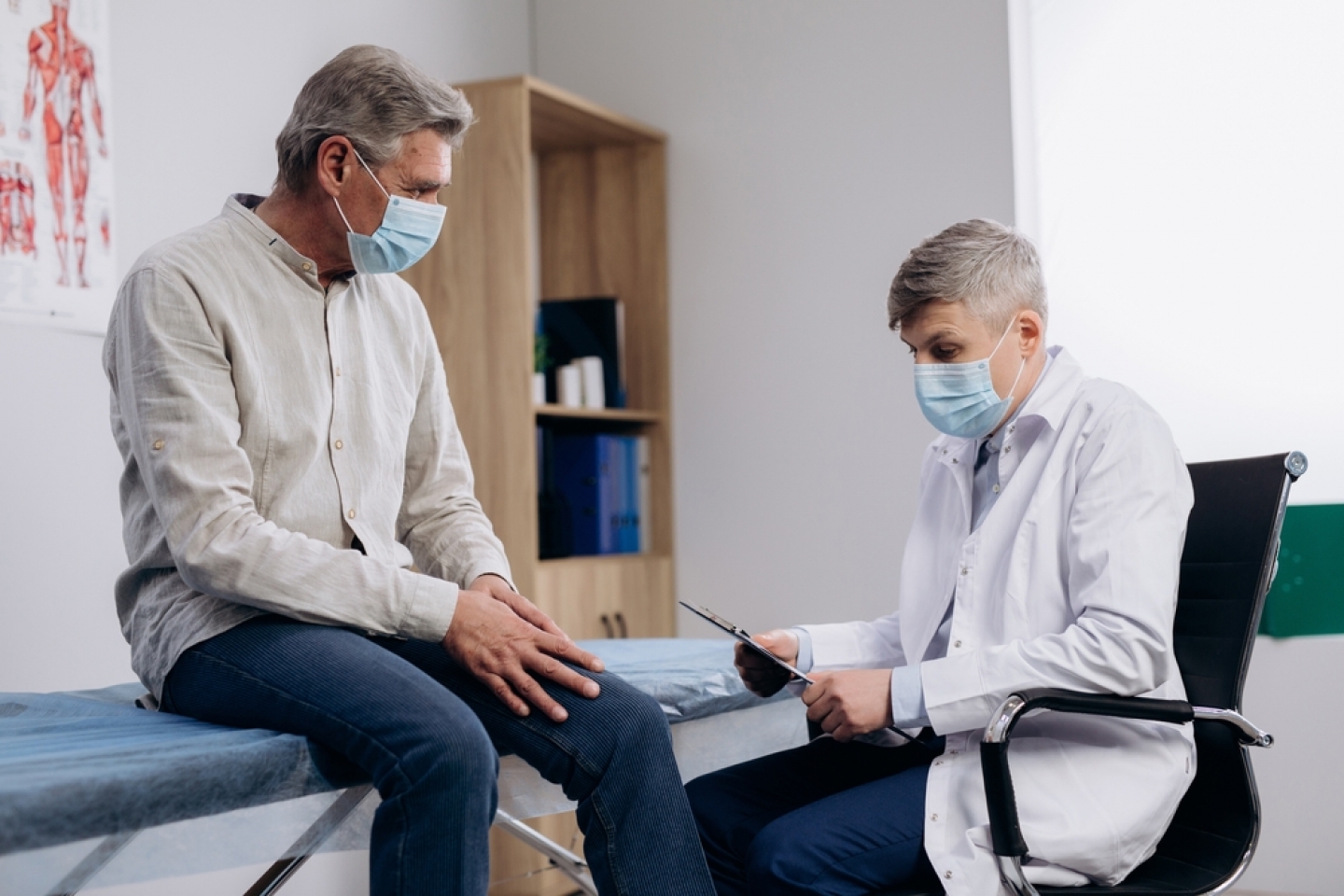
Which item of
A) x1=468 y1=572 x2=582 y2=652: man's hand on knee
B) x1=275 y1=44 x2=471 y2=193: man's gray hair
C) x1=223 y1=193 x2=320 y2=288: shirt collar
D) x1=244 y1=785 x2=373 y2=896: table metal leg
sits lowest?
x1=244 y1=785 x2=373 y2=896: table metal leg

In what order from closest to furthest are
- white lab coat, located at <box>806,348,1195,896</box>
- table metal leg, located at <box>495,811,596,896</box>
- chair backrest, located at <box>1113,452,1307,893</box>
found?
white lab coat, located at <box>806,348,1195,896</box> < chair backrest, located at <box>1113,452,1307,893</box> < table metal leg, located at <box>495,811,596,896</box>

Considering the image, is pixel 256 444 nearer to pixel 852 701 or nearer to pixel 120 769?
pixel 120 769

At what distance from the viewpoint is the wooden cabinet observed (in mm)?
3025

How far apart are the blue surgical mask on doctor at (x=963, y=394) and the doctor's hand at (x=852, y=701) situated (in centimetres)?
36

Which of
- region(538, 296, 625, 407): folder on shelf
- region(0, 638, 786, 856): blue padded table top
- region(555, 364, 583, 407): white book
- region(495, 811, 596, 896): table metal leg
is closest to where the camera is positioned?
region(0, 638, 786, 856): blue padded table top

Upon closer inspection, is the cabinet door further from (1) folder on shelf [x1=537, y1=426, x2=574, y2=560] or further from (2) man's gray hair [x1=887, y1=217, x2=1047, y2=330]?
(2) man's gray hair [x1=887, y1=217, x2=1047, y2=330]

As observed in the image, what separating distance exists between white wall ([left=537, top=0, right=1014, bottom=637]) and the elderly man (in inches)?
66.4

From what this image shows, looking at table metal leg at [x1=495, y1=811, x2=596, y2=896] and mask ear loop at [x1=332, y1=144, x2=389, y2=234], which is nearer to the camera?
mask ear loop at [x1=332, y1=144, x2=389, y2=234]

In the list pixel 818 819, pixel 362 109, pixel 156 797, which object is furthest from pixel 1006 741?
pixel 362 109

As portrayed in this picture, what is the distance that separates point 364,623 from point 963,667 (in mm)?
701

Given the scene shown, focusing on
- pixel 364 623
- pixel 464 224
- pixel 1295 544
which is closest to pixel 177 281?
pixel 364 623

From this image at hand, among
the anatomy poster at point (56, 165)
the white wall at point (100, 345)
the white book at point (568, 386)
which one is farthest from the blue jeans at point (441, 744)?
the white book at point (568, 386)

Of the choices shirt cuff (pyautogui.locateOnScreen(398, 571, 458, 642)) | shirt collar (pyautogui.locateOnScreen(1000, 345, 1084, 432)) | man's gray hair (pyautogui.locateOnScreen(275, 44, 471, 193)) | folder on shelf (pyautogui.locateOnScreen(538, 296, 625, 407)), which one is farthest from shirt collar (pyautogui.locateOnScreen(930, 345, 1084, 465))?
folder on shelf (pyautogui.locateOnScreen(538, 296, 625, 407))

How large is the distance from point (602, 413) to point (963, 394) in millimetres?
1722
